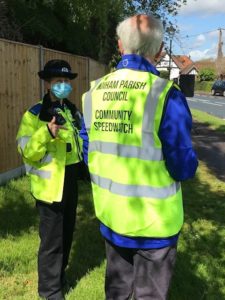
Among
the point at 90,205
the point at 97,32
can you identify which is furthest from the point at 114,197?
the point at 97,32

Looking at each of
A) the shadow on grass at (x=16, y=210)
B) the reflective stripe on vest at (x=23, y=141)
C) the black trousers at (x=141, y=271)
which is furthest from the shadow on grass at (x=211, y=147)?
the black trousers at (x=141, y=271)

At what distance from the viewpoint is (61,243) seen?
383 cm

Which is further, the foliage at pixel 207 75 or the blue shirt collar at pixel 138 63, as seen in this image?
the foliage at pixel 207 75

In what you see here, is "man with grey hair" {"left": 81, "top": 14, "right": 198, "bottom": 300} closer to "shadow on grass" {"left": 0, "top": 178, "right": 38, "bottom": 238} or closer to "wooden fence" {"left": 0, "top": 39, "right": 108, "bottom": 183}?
"shadow on grass" {"left": 0, "top": 178, "right": 38, "bottom": 238}

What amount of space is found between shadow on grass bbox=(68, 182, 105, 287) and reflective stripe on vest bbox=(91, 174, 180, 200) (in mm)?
1930

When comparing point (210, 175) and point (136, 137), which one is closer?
point (136, 137)

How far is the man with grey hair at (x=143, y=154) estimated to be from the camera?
243 cm

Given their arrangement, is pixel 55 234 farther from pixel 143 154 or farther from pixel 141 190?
pixel 143 154

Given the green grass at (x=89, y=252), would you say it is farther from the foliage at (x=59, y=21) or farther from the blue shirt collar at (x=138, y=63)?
the foliage at (x=59, y=21)

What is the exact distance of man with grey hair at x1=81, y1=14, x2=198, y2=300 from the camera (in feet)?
7.97

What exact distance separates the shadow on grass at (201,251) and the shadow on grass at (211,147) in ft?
7.67

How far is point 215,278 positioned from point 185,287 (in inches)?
15.0

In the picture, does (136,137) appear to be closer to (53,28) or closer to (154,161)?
(154,161)

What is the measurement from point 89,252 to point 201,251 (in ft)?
3.79
